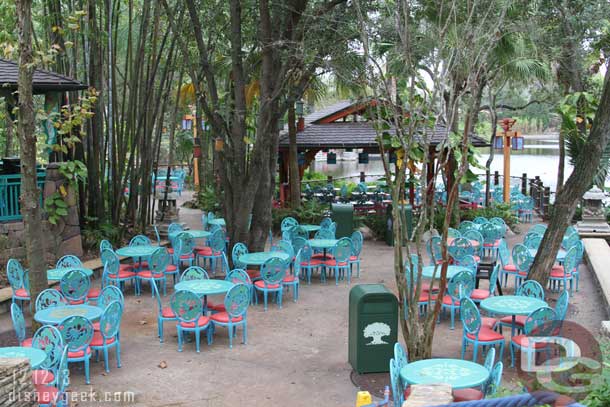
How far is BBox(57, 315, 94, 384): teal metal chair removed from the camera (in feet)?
23.6

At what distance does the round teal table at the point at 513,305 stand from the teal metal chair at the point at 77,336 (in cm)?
470

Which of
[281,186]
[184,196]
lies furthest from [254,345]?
[184,196]

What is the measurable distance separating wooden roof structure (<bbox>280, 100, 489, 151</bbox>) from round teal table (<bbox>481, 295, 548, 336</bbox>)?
992 centimetres

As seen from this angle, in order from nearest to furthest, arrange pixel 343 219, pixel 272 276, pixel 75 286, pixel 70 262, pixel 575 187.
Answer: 1. pixel 75 286
2. pixel 575 187
3. pixel 272 276
4. pixel 70 262
5. pixel 343 219

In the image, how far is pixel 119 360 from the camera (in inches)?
313

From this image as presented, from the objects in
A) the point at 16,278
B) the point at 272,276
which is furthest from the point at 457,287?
the point at 16,278

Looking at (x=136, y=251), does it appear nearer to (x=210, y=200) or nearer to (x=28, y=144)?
(x=28, y=144)

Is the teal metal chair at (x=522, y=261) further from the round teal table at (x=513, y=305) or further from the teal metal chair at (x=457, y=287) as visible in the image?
the round teal table at (x=513, y=305)

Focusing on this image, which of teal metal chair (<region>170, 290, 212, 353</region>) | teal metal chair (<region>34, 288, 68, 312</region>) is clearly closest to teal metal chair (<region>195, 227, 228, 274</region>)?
teal metal chair (<region>170, 290, 212, 353</region>)

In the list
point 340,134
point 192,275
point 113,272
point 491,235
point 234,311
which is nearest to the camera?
point 234,311

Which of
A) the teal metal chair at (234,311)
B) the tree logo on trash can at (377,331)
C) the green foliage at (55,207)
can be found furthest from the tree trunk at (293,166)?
the tree logo on trash can at (377,331)

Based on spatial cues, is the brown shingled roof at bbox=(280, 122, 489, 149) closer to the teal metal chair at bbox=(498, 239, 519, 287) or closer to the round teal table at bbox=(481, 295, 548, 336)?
the teal metal chair at bbox=(498, 239, 519, 287)

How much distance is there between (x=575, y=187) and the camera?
10.0m

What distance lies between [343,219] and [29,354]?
10.3 m
